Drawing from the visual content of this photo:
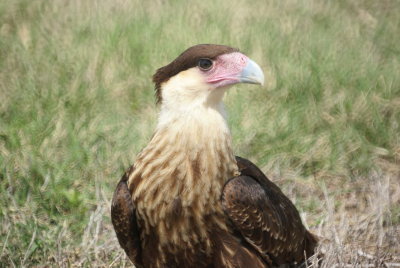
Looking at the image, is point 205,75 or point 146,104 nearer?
point 205,75

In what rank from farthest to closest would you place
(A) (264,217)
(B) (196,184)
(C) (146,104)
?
(C) (146,104)
(A) (264,217)
(B) (196,184)

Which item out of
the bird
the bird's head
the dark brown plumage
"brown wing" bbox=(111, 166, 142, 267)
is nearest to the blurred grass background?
"brown wing" bbox=(111, 166, 142, 267)

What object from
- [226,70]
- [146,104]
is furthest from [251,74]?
[146,104]

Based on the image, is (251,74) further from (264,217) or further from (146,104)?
(146,104)

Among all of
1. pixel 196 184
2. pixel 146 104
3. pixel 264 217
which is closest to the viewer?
pixel 196 184

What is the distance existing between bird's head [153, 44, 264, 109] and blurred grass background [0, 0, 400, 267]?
1186mm

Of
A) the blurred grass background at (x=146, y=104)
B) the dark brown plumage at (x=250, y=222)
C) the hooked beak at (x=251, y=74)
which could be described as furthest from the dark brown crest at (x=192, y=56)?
the blurred grass background at (x=146, y=104)

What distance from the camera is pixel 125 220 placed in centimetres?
314

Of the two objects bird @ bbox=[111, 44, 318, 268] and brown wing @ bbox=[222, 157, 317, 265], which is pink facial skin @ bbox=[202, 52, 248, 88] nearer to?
bird @ bbox=[111, 44, 318, 268]

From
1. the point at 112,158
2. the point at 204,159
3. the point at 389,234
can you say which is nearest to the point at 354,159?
the point at 389,234

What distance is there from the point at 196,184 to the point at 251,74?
59 centimetres

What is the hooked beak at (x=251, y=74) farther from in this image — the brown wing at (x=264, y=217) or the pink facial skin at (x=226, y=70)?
the brown wing at (x=264, y=217)

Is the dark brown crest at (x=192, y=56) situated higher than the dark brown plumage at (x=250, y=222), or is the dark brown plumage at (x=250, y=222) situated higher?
the dark brown crest at (x=192, y=56)

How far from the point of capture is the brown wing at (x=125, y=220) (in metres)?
3.13
